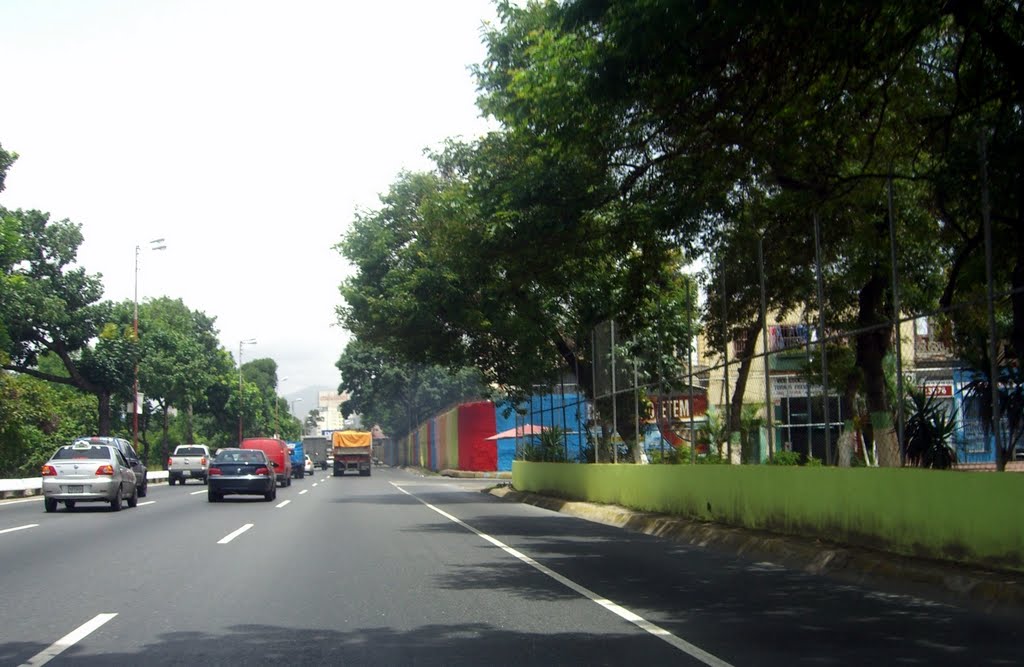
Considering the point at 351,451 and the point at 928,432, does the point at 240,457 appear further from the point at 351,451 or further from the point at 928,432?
the point at 351,451

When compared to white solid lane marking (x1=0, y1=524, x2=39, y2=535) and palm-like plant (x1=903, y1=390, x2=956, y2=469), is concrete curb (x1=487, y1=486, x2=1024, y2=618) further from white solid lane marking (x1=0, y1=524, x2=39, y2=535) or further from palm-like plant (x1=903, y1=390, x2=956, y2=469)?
white solid lane marking (x1=0, y1=524, x2=39, y2=535)

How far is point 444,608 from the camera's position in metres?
9.47

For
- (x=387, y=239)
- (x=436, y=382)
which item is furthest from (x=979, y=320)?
(x=436, y=382)

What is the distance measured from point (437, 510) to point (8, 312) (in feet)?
108

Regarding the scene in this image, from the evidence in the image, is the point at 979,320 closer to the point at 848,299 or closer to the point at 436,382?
the point at 848,299

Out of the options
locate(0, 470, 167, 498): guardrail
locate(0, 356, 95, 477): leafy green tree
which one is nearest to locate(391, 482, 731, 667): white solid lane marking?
locate(0, 470, 167, 498): guardrail

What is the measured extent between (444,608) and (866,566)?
480 centimetres

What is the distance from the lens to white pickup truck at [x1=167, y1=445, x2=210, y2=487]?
5156 cm

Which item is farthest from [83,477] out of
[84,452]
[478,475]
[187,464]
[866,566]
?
[478,475]

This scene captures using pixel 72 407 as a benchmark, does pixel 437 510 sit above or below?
below

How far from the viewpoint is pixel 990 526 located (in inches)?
391

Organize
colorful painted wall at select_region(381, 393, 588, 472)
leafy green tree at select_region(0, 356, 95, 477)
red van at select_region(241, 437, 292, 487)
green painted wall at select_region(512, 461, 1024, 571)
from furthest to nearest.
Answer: red van at select_region(241, 437, 292, 487), leafy green tree at select_region(0, 356, 95, 477), colorful painted wall at select_region(381, 393, 588, 472), green painted wall at select_region(512, 461, 1024, 571)

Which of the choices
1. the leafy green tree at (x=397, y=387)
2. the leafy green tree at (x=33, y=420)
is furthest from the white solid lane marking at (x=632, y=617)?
the leafy green tree at (x=397, y=387)

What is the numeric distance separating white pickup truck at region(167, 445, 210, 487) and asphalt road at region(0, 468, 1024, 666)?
35.8m
